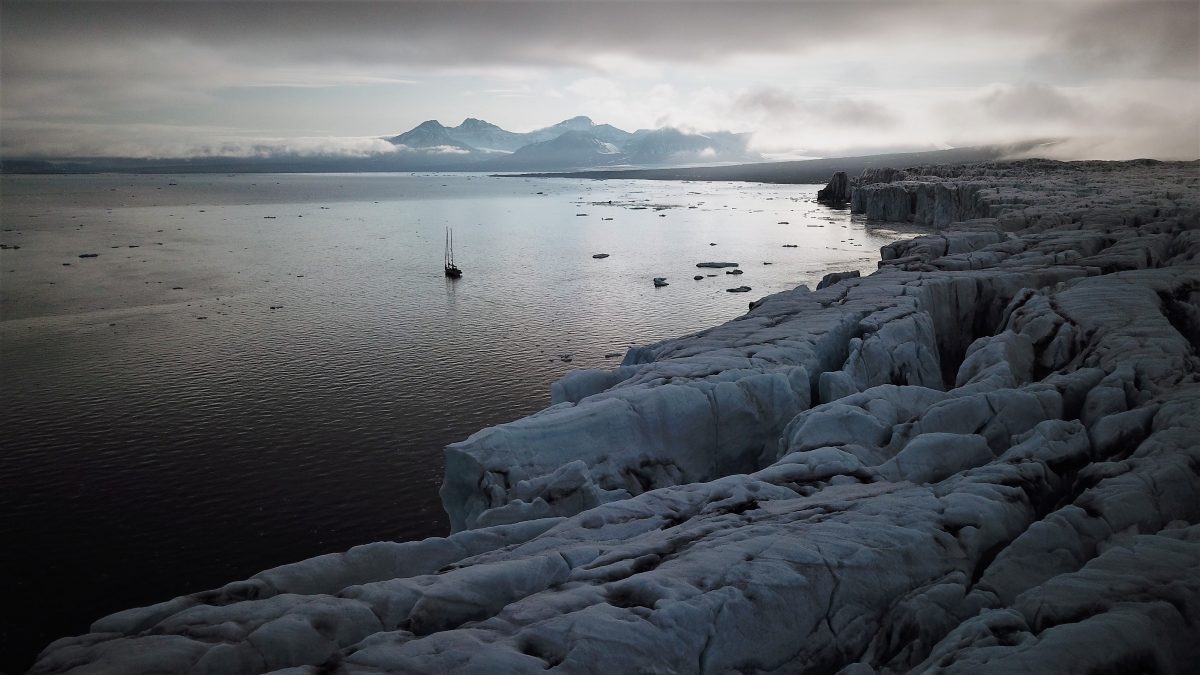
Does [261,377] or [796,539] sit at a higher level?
[796,539]

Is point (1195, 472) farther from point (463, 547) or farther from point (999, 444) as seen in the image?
point (463, 547)

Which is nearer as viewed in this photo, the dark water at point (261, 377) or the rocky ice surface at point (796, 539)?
the rocky ice surface at point (796, 539)

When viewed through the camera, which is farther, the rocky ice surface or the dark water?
the dark water

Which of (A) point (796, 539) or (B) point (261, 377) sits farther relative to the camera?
(B) point (261, 377)

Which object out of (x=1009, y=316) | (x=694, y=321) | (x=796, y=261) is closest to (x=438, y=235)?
(x=796, y=261)
